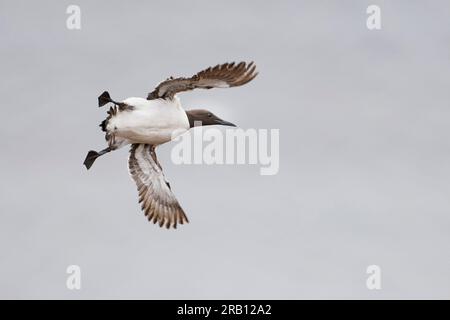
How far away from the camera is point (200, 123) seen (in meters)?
35.2

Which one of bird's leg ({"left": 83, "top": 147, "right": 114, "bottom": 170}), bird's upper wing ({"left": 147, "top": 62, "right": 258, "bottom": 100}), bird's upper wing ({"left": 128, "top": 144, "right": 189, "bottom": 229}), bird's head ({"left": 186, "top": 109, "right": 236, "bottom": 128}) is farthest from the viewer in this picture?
bird's upper wing ({"left": 128, "top": 144, "right": 189, "bottom": 229})

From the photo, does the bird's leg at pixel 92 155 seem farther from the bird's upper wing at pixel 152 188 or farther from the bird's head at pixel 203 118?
the bird's head at pixel 203 118

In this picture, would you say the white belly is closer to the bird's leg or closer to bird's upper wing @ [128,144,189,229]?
the bird's leg

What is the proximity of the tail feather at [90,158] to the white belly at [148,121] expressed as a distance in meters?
0.78

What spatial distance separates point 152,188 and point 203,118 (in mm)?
2349

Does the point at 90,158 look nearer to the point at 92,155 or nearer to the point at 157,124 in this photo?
the point at 92,155

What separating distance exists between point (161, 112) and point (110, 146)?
1582 millimetres

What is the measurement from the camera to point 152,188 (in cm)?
3600

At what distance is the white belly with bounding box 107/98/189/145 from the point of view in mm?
33500

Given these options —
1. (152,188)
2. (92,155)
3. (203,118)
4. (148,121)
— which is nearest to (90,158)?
(92,155)

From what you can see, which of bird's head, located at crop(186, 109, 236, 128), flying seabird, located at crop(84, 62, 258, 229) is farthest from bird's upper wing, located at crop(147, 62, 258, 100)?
bird's head, located at crop(186, 109, 236, 128)

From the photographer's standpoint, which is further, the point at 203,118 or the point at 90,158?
the point at 203,118

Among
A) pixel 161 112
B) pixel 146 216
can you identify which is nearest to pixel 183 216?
pixel 146 216

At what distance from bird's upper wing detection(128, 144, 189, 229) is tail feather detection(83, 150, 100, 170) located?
191cm
